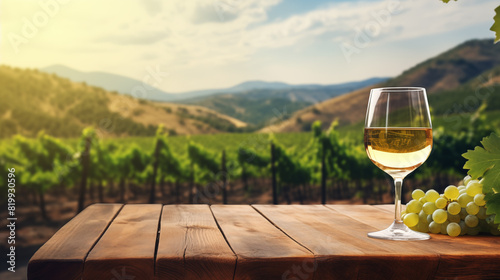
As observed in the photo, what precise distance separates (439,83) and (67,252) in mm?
77940

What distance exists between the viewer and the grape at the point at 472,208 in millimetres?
1371

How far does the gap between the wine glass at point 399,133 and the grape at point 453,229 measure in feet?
0.28

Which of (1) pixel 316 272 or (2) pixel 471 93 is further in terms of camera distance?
(2) pixel 471 93

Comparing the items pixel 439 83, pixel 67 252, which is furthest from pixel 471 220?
pixel 439 83

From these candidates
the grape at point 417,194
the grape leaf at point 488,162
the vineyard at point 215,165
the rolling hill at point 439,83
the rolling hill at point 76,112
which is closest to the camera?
the grape leaf at point 488,162

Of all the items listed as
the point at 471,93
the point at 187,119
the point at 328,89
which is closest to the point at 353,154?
the point at 471,93

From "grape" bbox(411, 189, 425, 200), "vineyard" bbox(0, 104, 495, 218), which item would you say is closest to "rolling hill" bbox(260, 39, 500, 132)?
"vineyard" bbox(0, 104, 495, 218)

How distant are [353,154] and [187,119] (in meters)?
46.7

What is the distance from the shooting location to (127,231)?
1.33 m

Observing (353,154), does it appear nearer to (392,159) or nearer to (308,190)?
(308,190)

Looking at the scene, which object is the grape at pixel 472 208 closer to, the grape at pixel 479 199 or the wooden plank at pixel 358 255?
the grape at pixel 479 199

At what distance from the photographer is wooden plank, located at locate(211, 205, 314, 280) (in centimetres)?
100

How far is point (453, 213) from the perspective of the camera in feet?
4.57

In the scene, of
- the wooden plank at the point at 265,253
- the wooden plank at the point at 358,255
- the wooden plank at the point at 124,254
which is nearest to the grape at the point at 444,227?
the wooden plank at the point at 358,255
